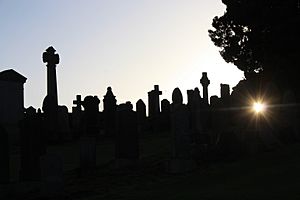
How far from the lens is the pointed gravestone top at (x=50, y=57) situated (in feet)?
82.1

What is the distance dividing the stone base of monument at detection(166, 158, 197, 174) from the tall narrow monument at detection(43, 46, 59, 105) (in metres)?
12.5

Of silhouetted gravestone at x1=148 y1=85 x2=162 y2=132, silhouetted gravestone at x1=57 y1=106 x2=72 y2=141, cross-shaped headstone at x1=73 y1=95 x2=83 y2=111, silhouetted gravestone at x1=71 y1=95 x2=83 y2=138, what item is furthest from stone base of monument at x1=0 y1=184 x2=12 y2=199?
cross-shaped headstone at x1=73 y1=95 x2=83 y2=111

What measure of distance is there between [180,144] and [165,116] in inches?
541

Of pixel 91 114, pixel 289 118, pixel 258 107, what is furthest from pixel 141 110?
pixel 289 118

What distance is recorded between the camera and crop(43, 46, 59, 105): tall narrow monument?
2466cm

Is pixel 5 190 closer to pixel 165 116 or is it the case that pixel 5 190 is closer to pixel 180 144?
pixel 180 144

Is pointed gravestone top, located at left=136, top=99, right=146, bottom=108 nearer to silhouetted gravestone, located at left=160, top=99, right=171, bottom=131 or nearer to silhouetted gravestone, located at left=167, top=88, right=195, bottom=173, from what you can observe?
silhouetted gravestone, located at left=160, top=99, right=171, bottom=131

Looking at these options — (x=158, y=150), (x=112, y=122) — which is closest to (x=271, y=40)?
(x=112, y=122)

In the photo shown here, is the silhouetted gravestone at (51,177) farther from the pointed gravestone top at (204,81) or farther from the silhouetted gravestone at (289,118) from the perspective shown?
the pointed gravestone top at (204,81)

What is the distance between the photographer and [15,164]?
1728 cm

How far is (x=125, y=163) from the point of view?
1418 cm

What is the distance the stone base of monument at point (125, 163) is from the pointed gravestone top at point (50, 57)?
1188 centimetres

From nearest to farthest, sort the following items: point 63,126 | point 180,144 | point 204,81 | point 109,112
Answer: point 180,144, point 63,126, point 109,112, point 204,81

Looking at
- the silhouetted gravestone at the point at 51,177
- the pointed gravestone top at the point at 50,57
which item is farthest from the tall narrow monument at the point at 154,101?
the silhouetted gravestone at the point at 51,177
